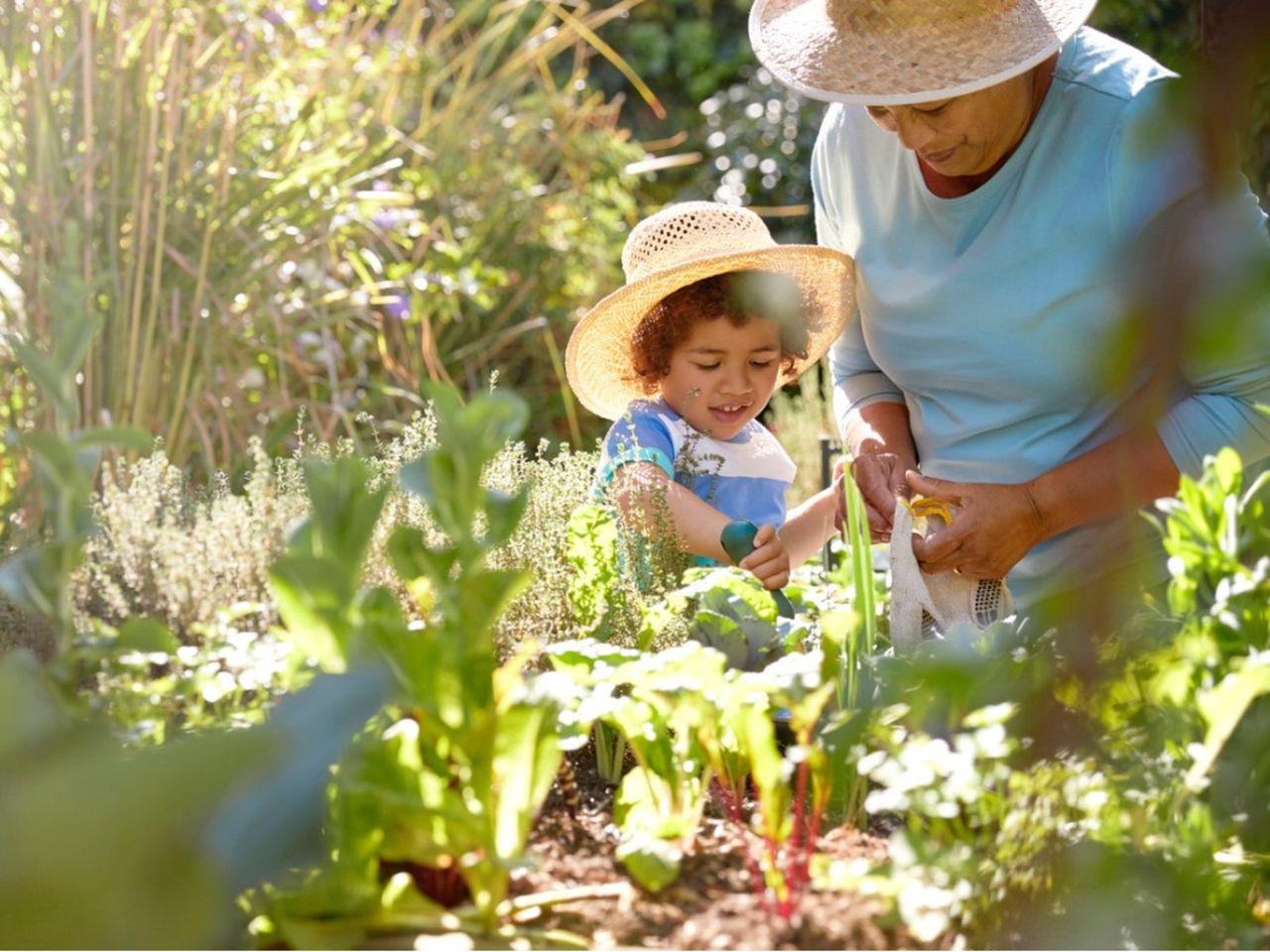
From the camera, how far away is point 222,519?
162 cm

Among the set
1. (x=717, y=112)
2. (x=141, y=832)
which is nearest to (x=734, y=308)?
(x=141, y=832)

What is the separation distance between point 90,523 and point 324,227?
2.95 m

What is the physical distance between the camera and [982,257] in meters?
2.25

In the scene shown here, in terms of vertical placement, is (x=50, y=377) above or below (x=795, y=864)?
above

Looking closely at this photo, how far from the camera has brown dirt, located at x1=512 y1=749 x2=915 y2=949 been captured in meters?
0.98

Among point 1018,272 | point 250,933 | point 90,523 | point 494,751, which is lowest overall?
point 250,933

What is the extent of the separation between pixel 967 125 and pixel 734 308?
68cm

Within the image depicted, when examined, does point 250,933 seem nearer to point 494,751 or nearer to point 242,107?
point 494,751

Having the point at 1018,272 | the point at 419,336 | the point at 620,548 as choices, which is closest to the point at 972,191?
the point at 1018,272

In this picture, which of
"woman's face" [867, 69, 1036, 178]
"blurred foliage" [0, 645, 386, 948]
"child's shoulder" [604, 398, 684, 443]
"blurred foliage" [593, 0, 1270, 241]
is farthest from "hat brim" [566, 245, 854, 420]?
"blurred foliage" [593, 0, 1270, 241]

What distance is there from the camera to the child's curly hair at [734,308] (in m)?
2.63

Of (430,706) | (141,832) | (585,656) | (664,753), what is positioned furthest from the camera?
(585,656)

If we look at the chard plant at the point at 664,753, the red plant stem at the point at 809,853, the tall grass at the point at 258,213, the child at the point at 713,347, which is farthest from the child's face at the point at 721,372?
the red plant stem at the point at 809,853

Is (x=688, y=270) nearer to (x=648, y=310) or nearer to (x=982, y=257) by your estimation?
(x=648, y=310)
